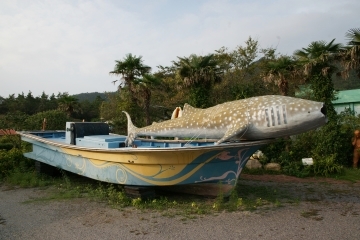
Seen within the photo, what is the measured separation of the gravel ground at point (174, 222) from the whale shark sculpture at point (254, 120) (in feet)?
4.82

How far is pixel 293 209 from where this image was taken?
613cm

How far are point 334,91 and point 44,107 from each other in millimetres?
41385

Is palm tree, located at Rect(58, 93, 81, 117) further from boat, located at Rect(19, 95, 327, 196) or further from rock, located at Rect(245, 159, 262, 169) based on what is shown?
boat, located at Rect(19, 95, 327, 196)

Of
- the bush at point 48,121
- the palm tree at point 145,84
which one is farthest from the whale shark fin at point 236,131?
the bush at point 48,121

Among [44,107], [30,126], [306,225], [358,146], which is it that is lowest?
[306,225]

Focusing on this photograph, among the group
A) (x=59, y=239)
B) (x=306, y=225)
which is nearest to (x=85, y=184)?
(x=59, y=239)

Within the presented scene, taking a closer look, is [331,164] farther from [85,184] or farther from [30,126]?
[30,126]

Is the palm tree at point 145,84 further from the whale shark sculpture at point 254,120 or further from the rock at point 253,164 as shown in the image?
the whale shark sculpture at point 254,120

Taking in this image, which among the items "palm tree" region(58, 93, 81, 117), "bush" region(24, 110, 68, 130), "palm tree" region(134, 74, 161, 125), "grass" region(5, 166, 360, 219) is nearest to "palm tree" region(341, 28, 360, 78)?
"grass" region(5, 166, 360, 219)

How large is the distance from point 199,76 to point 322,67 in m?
4.88

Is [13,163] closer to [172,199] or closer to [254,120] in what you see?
[172,199]

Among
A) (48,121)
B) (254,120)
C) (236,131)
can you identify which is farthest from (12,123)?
(254,120)

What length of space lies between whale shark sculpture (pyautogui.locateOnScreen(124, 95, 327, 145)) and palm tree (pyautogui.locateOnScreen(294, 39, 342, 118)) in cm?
617

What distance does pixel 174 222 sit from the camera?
5414mm
